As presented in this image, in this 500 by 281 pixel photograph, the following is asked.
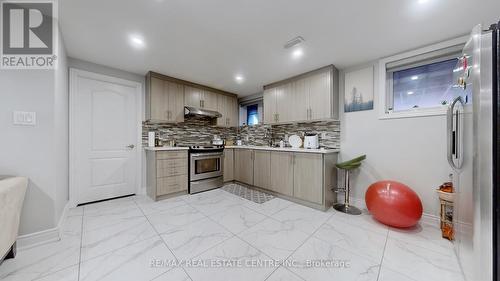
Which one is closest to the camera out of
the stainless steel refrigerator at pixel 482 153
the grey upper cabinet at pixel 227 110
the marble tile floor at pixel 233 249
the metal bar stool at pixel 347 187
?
the stainless steel refrigerator at pixel 482 153

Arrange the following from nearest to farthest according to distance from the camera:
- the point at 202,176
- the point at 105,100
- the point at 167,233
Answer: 1. the point at 167,233
2. the point at 105,100
3. the point at 202,176

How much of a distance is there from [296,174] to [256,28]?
85.8 inches

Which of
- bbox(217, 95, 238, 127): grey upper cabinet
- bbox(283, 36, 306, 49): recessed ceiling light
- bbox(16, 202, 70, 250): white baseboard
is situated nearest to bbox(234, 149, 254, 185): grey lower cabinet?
bbox(217, 95, 238, 127): grey upper cabinet

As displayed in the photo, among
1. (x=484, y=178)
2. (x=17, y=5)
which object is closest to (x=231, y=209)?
(x=484, y=178)

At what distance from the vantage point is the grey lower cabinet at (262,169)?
3375 mm

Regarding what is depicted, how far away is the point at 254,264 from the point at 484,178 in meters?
1.59

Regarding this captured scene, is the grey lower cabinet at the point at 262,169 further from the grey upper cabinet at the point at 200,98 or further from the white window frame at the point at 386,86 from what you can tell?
the white window frame at the point at 386,86

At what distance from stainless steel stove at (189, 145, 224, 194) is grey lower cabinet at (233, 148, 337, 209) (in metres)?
0.64

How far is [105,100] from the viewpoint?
2973mm

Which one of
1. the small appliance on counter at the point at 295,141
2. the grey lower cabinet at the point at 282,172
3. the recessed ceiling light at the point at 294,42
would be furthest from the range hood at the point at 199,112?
the recessed ceiling light at the point at 294,42

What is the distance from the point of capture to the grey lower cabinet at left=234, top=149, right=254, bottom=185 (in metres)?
3.75

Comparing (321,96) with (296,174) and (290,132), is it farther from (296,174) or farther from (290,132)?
(296,174)

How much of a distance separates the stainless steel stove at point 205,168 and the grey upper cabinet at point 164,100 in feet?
2.48

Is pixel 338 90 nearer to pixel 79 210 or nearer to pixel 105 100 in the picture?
pixel 105 100
